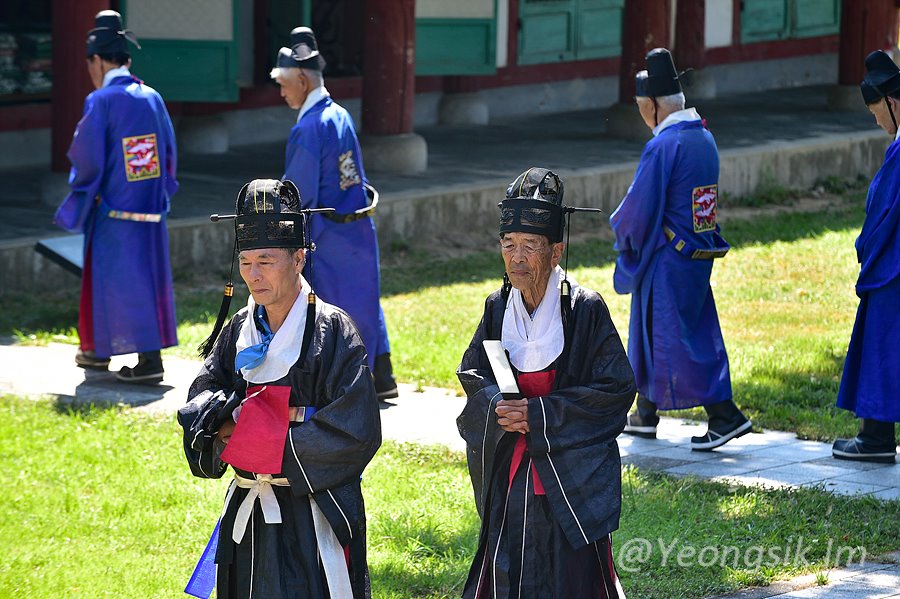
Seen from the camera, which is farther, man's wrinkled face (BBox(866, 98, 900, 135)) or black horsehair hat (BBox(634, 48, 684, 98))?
black horsehair hat (BBox(634, 48, 684, 98))

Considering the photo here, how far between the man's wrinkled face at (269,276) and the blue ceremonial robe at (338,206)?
3427 millimetres

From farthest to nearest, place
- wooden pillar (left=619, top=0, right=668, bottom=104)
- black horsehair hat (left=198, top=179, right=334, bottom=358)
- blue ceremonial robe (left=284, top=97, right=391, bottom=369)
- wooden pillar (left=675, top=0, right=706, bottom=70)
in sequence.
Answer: wooden pillar (left=675, top=0, right=706, bottom=70) < wooden pillar (left=619, top=0, right=668, bottom=104) < blue ceremonial robe (left=284, top=97, right=391, bottom=369) < black horsehair hat (left=198, top=179, right=334, bottom=358)

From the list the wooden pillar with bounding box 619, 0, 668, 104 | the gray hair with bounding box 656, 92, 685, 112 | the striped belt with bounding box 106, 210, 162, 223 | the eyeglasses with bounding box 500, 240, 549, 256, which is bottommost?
the striped belt with bounding box 106, 210, 162, 223

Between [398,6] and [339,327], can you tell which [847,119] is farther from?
[339,327]

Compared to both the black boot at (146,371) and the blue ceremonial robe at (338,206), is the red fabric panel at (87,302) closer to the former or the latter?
the black boot at (146,371)

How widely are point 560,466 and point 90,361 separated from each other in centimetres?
486

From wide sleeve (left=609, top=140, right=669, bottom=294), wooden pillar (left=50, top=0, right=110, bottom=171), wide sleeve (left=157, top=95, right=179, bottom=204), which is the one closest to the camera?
wide sleeve (left=609, top=140, right=669, bottom=294)

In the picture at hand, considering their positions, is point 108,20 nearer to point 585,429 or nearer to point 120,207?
point 120,207

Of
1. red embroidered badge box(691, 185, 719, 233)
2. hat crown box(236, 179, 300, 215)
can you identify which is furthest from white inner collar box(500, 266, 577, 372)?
red embroidered badge box(691, 185, 719, 233)

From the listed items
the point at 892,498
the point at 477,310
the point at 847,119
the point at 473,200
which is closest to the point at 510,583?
the point at 892,498

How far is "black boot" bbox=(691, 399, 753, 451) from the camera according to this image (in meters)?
7.08

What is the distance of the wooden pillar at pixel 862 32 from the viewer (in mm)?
18344

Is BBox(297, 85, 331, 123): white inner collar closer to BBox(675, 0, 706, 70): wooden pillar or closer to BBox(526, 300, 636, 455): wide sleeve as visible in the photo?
BBox(526, 300, 636, 455): wide sleeve

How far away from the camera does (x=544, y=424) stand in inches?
162
